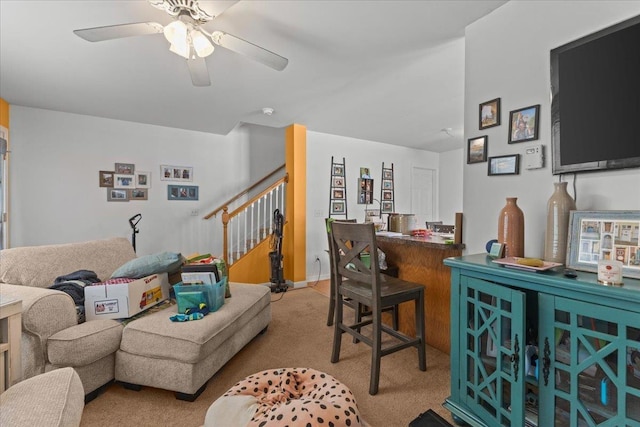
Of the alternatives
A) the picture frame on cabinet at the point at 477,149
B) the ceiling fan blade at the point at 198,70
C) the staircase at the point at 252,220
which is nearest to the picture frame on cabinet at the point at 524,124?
the picture frame on cabinet at the point at 477,149

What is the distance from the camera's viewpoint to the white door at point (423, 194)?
601cm

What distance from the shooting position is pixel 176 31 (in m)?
1.64

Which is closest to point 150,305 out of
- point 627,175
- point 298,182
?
point 298,182

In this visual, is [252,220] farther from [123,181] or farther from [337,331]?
[337,331]

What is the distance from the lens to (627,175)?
4.06 ft

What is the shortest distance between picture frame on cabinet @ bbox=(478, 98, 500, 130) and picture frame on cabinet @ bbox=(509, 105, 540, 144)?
0.29ft

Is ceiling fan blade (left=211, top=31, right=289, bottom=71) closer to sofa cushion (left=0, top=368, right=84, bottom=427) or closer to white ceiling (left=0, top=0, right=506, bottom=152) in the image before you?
white ceiling (left=0, top=0, right=506, bottom=152)

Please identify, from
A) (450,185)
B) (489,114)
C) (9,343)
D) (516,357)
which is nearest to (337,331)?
(516,357)

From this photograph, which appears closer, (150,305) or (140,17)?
(140,17)

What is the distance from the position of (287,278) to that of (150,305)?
7.43ft

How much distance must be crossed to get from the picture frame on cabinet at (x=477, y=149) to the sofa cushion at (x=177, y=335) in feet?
6.41

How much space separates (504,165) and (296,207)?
283 cm

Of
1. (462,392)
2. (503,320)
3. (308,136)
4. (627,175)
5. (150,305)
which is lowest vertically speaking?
(462,392)

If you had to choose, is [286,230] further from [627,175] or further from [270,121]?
[627,175]
